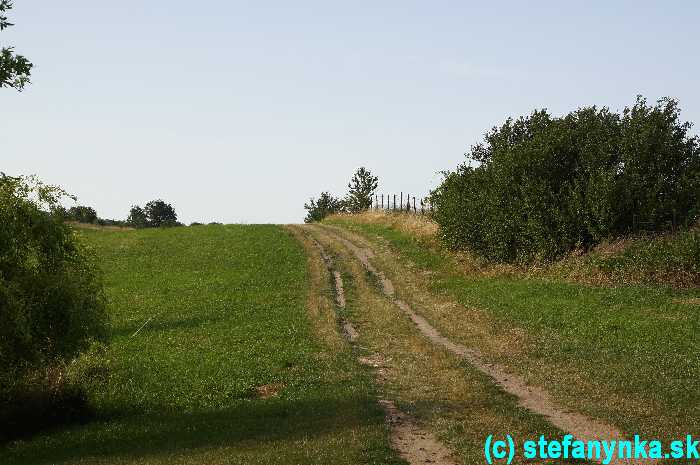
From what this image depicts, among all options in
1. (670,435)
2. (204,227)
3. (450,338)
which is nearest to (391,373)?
(450,338)

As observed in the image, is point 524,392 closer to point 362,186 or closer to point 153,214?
point 362,186

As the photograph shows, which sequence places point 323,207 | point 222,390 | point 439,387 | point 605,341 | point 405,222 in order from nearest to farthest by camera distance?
point 439,387 < point 222,390 < point 605,341 < point 405,222 < point 323,207

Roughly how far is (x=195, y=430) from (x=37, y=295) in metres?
5.18

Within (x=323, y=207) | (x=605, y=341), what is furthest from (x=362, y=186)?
(x=605, y=341)

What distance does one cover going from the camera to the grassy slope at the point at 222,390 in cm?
1464

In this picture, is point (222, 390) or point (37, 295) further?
point (222, 390)

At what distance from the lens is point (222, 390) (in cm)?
2025

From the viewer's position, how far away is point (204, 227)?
72875mm

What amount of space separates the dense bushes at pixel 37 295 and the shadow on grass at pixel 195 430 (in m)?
1.88

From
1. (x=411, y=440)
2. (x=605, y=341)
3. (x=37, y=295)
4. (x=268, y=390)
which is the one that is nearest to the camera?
(x=411, y=440)

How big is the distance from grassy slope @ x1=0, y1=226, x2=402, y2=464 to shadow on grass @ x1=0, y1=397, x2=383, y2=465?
0.10 ft

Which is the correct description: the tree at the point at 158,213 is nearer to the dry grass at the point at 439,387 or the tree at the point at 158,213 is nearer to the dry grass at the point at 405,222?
the dry grass at the point at 405,222

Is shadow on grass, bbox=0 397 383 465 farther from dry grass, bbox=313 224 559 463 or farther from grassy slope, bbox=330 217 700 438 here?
grassy slope, bbox=330 217 700 438

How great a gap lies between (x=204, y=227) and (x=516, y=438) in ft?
202
